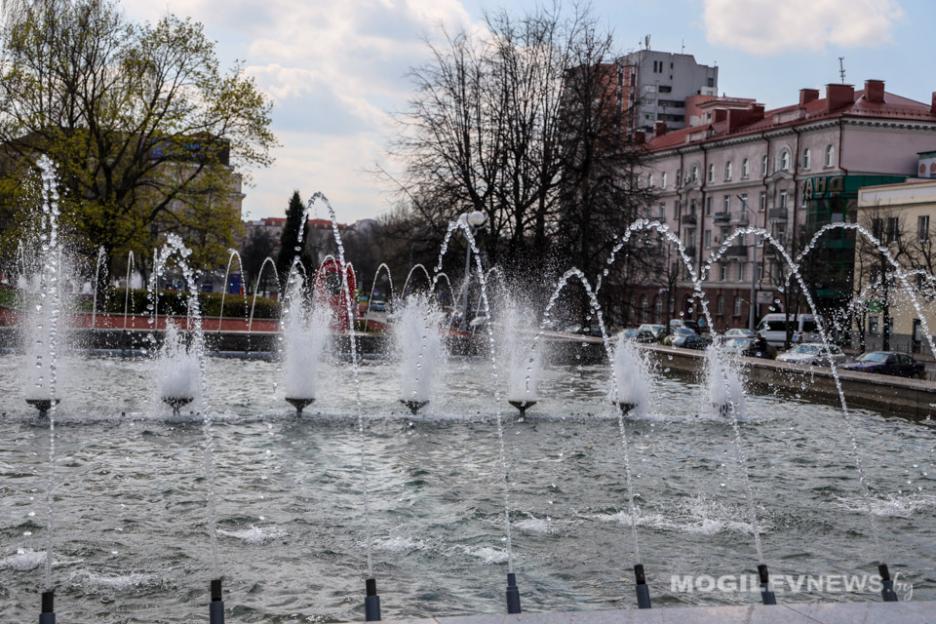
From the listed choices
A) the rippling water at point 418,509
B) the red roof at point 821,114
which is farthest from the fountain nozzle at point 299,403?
the red roof at point 821,114

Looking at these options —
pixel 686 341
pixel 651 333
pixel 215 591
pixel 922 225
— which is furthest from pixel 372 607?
pixel 922 225

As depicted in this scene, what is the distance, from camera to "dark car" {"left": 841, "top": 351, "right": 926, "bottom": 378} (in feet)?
119

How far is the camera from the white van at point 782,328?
175ft

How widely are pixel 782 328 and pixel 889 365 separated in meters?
19.2

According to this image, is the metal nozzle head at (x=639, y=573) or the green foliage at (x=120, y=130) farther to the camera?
the green foliage at (x=120, y=130)

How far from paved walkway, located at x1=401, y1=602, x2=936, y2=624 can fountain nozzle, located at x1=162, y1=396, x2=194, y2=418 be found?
11759 millimetres

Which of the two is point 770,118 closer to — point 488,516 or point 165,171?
point 165,171

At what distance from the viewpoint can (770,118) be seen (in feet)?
229

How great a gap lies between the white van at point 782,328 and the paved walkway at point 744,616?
158ft

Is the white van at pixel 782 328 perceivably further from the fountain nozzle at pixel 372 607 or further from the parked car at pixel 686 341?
the fountain nozzle at pixel 372 607

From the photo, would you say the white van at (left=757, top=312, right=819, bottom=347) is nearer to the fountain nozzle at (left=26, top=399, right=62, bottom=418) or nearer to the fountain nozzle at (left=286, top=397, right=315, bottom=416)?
the fountain nozzle at (left=286, top=397, right=315, bottom=416)

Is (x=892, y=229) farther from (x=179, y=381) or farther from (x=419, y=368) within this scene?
(x=179, y=381)

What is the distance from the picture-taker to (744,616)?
6.05 metres

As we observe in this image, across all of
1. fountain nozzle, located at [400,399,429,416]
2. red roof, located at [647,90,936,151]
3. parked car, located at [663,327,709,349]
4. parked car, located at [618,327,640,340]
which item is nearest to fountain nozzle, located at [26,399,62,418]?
fountain nozzle, located at [400,399,429,416]
